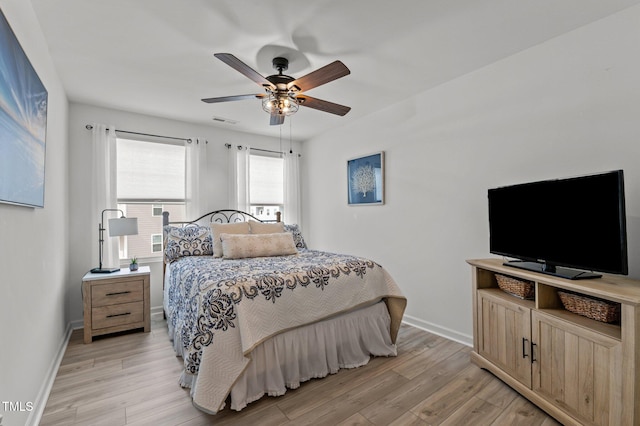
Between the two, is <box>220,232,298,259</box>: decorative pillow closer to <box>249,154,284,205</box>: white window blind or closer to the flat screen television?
<box>249,154,284,205</box>: white window blind

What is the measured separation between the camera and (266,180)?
490cm

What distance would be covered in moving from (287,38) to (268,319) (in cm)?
204

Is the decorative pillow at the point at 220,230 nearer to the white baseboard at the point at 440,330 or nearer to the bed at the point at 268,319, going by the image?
the bed at the point at 268,319

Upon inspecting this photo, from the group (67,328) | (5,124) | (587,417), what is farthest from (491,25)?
(67,328)

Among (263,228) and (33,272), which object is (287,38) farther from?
(33,272)

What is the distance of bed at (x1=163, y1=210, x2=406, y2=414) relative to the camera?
72.7 inches

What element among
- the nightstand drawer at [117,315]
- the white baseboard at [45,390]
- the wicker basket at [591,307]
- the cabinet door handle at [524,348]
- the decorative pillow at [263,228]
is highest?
the decorative pillow at [263,228]

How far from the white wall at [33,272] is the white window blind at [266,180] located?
92.4 inches

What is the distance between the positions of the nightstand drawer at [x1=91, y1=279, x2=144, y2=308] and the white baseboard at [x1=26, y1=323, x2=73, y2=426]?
0.45 meters

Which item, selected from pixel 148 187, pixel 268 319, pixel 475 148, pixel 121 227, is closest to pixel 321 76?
pixel 475 148

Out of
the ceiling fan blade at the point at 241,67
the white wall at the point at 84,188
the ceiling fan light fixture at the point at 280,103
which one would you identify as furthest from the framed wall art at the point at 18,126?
the white wall at the point at 84,188

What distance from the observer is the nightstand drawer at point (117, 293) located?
9.82ft

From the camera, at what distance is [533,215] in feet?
6.98

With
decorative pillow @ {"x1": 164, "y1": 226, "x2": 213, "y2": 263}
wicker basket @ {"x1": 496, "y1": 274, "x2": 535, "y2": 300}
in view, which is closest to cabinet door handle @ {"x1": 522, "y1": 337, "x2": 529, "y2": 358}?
wicker basket @ {"x1": 496, "y1": 274, "x2": 535, "y2": 300}
